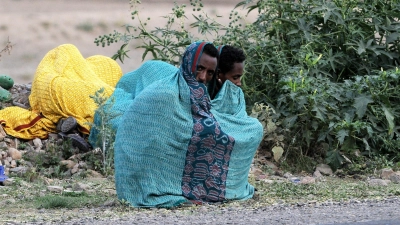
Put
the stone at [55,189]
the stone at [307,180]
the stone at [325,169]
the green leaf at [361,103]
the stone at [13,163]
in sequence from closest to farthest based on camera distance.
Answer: the stone at [55,189]
the stone at [307,180]
the stone at [13,163]
the green leaf at [361,103]
the stone at [325,169]

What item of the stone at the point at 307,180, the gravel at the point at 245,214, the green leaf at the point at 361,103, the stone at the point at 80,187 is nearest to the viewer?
the gravel at the point at 245,214

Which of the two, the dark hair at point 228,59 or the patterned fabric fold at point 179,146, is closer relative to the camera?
the patterned fabric fold at point 179,146

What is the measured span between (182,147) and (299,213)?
36.5 inches

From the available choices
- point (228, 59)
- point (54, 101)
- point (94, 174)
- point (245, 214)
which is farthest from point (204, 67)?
point (54, 101)

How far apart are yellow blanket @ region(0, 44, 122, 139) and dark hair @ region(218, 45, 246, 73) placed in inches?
87.4

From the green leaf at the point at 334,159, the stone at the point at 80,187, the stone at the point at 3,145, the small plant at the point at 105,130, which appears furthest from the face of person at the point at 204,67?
the stone at the point at 3,145

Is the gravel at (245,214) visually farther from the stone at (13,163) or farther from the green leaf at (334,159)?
the stone at (13,163)

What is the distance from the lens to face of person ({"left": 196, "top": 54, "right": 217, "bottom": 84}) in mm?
6312

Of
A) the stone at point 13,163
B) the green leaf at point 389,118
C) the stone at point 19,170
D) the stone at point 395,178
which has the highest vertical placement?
the green leaf at point 389,118

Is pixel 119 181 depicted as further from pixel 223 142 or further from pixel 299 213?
pixel 299 213

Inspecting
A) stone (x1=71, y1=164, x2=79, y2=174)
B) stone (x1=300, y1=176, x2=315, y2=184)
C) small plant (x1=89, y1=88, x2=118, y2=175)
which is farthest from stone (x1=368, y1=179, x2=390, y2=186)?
stone (x1=71, y1=164, x2=79, y2=174)

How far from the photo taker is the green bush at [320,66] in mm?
8312

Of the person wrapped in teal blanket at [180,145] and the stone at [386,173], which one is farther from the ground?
the person wrapped in teal blanket at [180,145]

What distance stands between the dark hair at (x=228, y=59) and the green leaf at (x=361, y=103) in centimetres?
181
